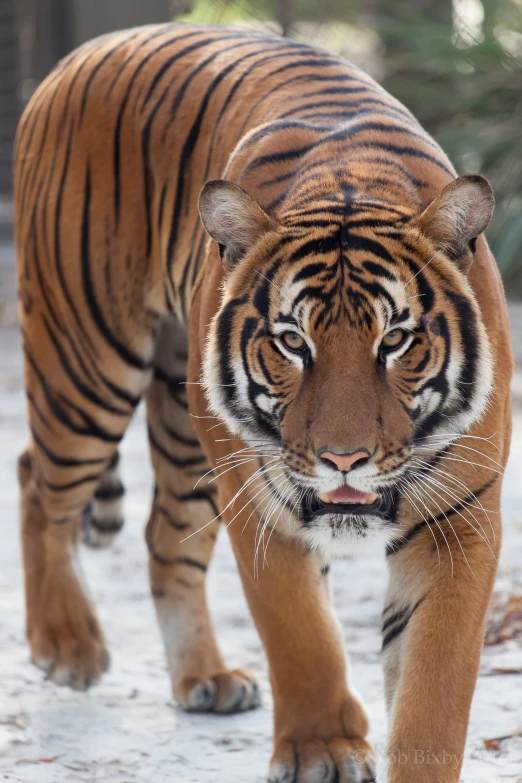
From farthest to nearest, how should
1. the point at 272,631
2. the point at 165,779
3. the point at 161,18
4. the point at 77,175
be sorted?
1. the point at 161,18
2. the point at 77,175
3. the point at 165,779
4. the point at 272,631

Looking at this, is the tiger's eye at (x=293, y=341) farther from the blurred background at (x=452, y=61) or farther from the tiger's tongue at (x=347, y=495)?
the blurred background at (x=452, y=61)

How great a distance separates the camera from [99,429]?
3266 millimetres

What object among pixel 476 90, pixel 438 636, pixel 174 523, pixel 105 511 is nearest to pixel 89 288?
pixel 174 523

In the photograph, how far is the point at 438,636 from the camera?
2096mm

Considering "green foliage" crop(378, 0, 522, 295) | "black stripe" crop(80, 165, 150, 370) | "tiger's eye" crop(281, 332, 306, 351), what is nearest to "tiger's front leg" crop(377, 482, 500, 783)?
"tiger's eye" crop(281, 332, 306, 351)

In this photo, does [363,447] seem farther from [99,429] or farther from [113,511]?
[113,511]

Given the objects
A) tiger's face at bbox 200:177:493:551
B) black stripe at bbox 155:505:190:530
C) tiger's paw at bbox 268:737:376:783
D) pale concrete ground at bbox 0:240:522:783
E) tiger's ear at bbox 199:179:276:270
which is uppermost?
tiger's ear at bbox 199:179:276:270

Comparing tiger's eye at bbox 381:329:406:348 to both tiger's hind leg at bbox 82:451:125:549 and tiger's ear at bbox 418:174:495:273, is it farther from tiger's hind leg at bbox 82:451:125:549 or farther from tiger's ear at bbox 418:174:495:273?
tiger's hind leg at bbox 82:451:125:549

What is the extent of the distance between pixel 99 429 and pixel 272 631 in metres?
1.07

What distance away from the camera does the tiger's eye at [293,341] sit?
204 cm

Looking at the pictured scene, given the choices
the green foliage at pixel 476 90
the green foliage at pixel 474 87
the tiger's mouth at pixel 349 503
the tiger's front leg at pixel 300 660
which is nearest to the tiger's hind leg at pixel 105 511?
the tiger's front leg at pixel 300 660

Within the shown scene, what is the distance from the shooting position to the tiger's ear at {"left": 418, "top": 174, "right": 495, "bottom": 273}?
2.02 meters

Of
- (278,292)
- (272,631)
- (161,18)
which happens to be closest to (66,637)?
(272,631)

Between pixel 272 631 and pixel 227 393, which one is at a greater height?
pixel 227 393
